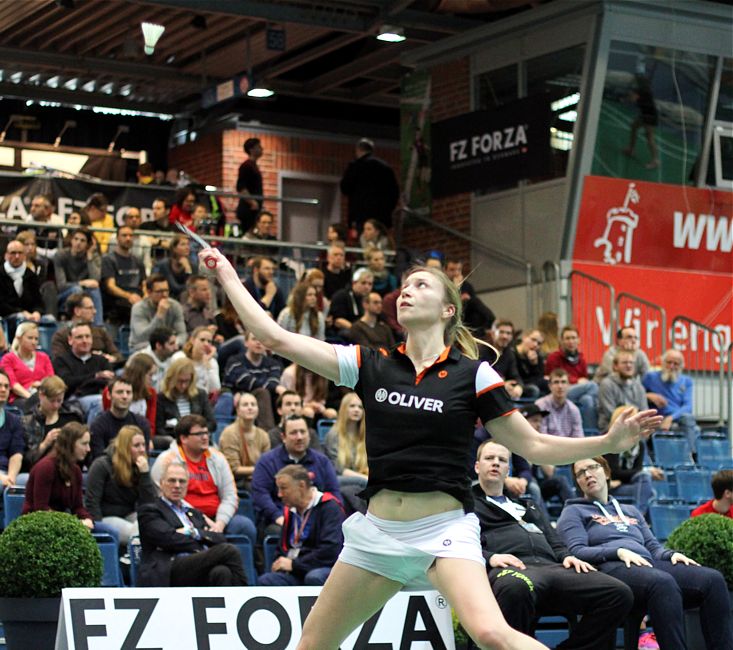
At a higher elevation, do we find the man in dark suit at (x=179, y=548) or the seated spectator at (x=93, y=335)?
the seated spectator at (x=93, y=335)

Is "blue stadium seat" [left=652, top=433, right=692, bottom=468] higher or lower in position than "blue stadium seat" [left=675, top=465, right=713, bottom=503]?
higher

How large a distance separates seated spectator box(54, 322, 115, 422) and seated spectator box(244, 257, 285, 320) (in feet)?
8.93

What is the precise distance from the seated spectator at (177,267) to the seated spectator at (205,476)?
4952 mm

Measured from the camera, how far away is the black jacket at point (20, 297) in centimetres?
1391

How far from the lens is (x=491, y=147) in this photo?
18.7 meters

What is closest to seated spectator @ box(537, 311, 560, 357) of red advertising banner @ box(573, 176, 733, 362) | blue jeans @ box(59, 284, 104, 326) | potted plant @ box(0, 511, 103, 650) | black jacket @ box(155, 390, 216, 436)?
red advertising banner @ box(573, 176, 733, 362)

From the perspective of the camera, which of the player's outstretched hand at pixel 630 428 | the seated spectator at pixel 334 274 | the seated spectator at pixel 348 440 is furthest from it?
the seated spectator at pixel 334 274

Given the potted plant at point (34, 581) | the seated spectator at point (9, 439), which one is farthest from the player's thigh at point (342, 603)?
the seated spectator at point (9, 439)

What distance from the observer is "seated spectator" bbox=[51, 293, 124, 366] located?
498 inches

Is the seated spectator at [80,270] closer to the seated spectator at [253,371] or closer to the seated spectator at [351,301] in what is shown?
the seated spectator at [253,371]

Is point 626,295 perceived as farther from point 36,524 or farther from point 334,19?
point 36,524

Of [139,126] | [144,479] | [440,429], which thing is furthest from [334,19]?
[440,429]

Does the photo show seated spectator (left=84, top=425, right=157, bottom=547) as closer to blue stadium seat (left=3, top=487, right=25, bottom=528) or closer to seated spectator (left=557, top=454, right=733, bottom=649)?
blue stadium seat (left=3, top=487, right=25, bottom=528)

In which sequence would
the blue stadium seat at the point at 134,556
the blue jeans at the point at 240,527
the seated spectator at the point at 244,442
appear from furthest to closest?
1. the seated spectator at the point at 244,442
2. the blue jeans at the point at 240,527
3. the blue stadium seat at the point at 134,556
